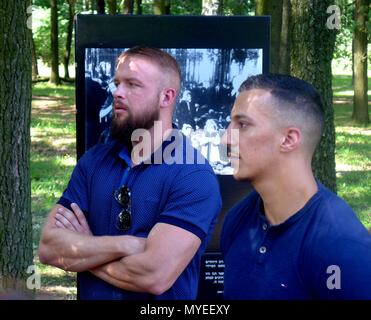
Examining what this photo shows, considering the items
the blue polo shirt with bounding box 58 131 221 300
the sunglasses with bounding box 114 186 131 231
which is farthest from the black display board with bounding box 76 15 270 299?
the sunglasses with bounding box 114 186 131 231

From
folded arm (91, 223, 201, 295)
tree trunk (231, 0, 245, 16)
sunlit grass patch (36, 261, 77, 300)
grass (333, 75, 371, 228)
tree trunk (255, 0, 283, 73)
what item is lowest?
sunlit grass patch (36, 261, 77, 300)

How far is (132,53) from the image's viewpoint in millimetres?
4082

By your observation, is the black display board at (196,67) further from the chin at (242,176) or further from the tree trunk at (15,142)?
the chin at (242,176)

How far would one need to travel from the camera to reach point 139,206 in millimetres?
3764

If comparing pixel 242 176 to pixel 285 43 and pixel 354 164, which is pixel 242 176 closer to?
pixel 285 43

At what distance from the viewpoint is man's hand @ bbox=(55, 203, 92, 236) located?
12.9 ft

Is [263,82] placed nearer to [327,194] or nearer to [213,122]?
[327,194]

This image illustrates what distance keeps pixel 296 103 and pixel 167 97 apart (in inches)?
42.3

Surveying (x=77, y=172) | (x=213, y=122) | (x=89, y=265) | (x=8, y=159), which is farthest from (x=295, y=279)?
(x=8, y=159)

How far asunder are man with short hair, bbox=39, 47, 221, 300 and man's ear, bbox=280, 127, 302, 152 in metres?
0.81

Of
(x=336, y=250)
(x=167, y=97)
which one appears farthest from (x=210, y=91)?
(x=336, y=250)

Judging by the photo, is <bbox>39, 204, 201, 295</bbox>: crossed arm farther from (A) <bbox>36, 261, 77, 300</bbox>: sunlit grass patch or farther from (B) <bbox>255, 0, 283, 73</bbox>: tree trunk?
(B) <bbox>255, 0, 283, 73</bbox>: tree trunk

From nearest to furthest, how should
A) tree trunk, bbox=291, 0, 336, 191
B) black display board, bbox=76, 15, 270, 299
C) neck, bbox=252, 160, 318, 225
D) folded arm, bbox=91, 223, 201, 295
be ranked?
neck, bbox=252, 160, 318, 225 < folded arm, bbox=91, 223, 201, 295 < black display board, bbox=76, 15, 270, 299 < tree trunk, bbox=291, 0, 336, 191

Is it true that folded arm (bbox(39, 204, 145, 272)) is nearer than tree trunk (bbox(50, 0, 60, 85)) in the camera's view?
Yes
